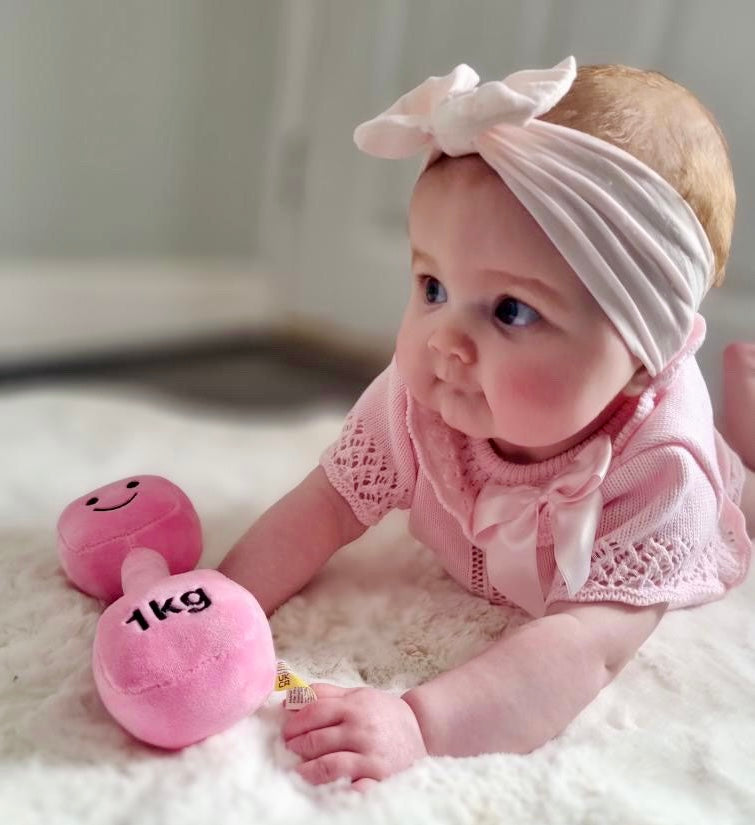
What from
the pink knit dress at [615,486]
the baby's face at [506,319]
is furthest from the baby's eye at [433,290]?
the pink knit dress at [615,486]

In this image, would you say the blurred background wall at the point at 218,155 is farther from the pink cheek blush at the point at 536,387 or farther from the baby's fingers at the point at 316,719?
the baby's fingers at the point at 316,719

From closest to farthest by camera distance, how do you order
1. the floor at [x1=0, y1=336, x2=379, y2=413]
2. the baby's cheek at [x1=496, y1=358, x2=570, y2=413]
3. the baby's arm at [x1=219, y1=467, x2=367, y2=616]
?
1. the baby's cheek at [x1=496, y1=358, x2=570, y2=413]
2. the baby's arm at [x1=219, y1=467, x2=367, y2=616]
3. the floor at [x1=0, y1=336, x2=379, y2=413]

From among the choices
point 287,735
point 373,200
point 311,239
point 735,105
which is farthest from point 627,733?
point 311,239

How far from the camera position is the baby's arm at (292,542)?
0.73 metres

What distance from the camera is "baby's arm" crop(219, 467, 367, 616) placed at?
73 cm

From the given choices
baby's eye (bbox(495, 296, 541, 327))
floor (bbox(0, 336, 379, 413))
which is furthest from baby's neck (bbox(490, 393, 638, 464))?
floor (bbox(0, 336, 379, 413))

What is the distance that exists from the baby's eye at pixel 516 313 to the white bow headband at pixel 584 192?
0.04m

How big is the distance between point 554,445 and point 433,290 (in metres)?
0.16

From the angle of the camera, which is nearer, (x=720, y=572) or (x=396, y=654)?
(x=396, y=654)

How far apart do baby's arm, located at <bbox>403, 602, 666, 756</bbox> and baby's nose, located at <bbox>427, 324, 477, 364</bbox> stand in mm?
189

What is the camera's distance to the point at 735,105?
109 cm

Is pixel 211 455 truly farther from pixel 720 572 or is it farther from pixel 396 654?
pixel 720 572

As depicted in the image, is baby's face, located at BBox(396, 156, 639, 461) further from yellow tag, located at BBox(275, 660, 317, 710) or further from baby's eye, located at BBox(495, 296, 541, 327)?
yellow tag, located at BBox(275, 660, 317, 710)

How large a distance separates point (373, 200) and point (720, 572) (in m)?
0.98
